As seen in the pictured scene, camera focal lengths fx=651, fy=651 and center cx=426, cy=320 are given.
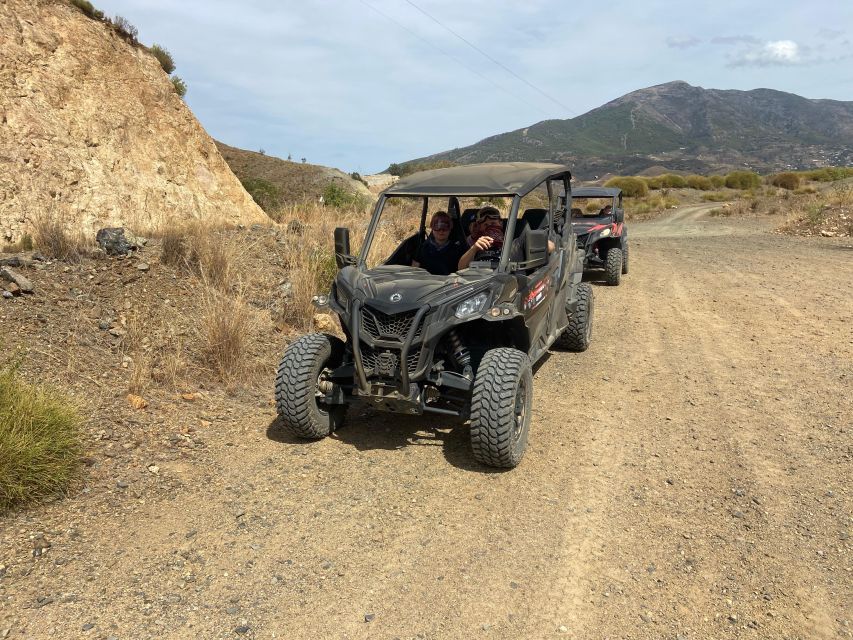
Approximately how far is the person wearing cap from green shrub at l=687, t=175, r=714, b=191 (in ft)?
161

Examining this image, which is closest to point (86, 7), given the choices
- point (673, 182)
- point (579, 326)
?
point (579, 326)

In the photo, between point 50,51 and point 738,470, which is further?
point 50,51

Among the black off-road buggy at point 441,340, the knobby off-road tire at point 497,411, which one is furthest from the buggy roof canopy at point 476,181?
the knobby off-road tire at point 497,411

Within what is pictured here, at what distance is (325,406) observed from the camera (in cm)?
490

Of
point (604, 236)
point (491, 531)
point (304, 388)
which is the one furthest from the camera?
point (604, 236)

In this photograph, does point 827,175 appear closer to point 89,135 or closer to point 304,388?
point 89,135

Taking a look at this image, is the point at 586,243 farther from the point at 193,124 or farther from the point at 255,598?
the point at 255,598

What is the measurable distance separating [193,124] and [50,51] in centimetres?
294

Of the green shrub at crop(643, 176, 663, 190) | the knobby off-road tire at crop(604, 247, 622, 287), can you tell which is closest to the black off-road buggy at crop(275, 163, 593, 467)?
the knobby off-road tire at crop(604, 247, 622, 287)

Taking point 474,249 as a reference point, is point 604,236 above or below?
below

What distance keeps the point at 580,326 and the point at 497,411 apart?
3.23 meters

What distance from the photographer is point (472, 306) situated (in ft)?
14.6

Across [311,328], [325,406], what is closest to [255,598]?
[325,406]

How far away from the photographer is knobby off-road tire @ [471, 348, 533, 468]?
4152 mm
